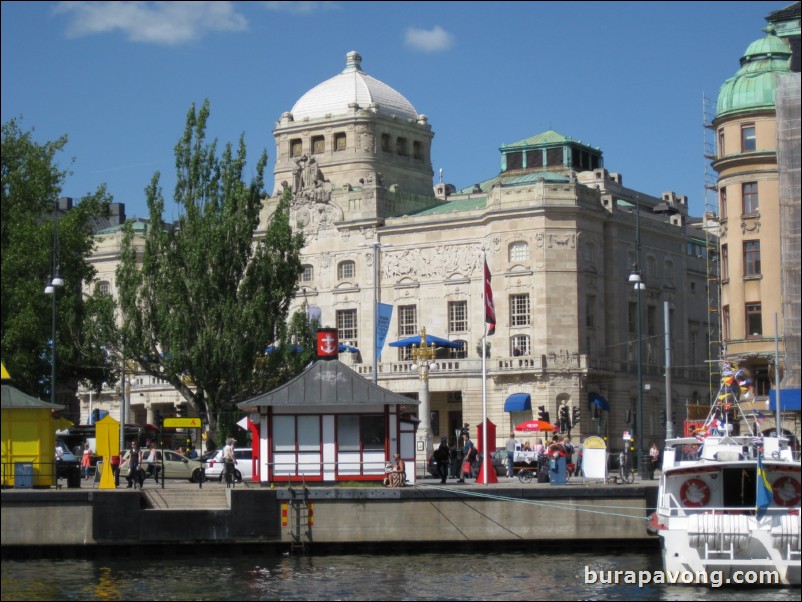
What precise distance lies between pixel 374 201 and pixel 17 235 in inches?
1290

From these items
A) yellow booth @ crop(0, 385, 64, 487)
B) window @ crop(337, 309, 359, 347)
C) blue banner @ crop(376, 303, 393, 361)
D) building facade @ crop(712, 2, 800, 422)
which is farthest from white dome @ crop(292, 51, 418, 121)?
yellow booth @ crop(0, 385, 64, 487)

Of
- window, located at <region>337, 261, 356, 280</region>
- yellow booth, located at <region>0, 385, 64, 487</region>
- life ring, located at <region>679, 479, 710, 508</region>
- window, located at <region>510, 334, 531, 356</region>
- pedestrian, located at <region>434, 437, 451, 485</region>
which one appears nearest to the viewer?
life ring, located at <region>679, 479, 710, 508</region>

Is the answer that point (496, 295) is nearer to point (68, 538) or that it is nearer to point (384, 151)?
point (384, 151)

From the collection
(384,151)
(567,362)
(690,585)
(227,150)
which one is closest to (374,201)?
(384,151)

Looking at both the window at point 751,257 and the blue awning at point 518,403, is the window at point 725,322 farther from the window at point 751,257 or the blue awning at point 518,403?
the blue awning at point 518,403

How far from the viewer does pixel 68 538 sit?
47.1 meters

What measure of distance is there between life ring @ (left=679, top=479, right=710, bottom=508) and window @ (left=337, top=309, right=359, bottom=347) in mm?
59030

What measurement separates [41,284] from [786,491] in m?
42.1

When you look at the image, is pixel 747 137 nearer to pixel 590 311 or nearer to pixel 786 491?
pixel 590 311

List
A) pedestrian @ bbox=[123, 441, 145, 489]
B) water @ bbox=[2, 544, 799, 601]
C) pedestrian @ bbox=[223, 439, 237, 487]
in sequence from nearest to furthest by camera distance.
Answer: water @ bbox=[2, 544, 799, 601] < pedestrian @ bbox=[223, 439, 237, 487] < pedestrian @ bbox=[123, 441, 145, 489]

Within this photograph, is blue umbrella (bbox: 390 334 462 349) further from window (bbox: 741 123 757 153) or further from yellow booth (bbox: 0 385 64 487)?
yellow booth (bbox: 0 385 64 487)

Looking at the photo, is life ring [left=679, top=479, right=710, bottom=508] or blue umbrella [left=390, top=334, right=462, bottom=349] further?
blue umbrella [left=390, top=334, right=462, bottom=349]

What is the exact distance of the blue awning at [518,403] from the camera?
300ft

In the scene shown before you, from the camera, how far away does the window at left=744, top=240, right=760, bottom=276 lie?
73.2 metres
